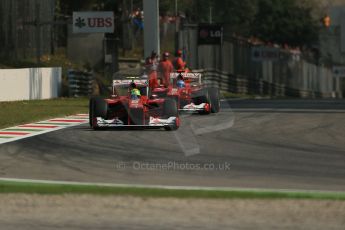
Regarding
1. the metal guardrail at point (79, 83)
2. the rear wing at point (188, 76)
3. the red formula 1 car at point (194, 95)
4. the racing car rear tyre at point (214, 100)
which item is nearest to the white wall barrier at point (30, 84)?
the metal guardrail at point (79, 83)

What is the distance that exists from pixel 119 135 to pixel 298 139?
2951 millimetres

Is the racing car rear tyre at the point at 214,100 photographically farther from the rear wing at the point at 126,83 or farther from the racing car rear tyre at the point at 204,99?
the rear wing at the point at 126,83

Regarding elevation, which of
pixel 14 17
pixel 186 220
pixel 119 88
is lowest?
pixel 186 220

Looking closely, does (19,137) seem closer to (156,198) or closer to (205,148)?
(205,148)

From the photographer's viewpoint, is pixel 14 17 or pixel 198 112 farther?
pixel 14 17

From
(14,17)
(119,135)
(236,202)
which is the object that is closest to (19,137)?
(119,135)

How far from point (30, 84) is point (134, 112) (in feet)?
46.3

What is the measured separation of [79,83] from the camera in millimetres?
33156

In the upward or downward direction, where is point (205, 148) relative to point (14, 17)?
downward

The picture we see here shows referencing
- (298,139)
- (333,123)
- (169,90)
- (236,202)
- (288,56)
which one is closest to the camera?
(236,202)

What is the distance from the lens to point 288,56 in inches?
2302

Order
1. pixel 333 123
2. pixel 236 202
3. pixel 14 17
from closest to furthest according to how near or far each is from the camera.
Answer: pixel 236 202, pixel 333 123, pixel 14 17

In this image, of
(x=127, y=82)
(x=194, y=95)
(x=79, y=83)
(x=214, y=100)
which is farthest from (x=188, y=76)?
(x=79, y=83)

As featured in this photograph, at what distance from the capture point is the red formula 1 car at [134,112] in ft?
53.0
